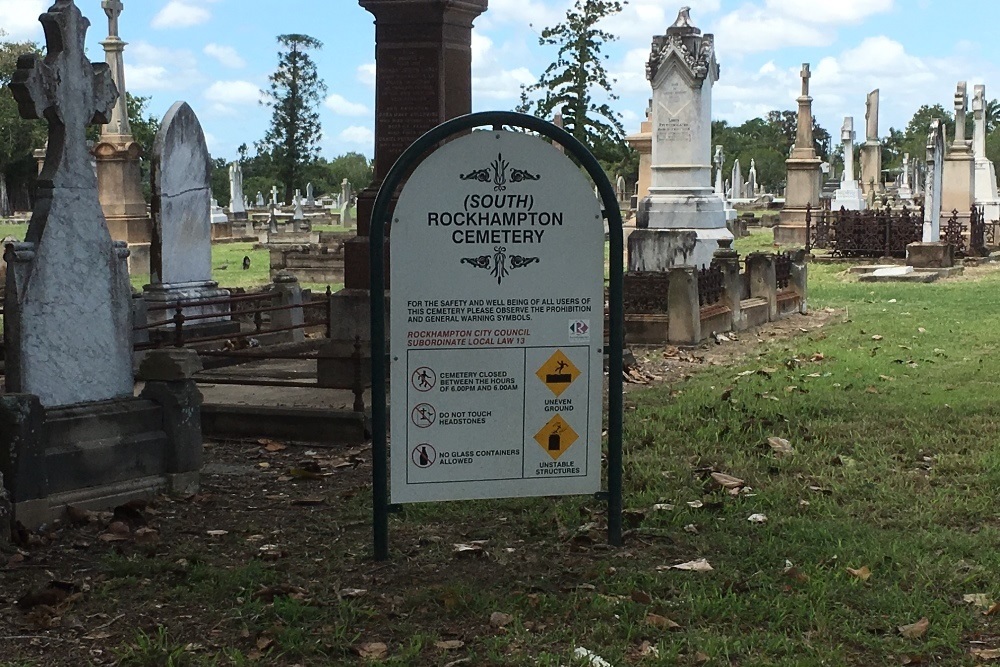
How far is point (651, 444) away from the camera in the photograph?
8000 mm

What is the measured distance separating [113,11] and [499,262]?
20735 mm

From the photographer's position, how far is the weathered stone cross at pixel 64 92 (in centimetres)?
659

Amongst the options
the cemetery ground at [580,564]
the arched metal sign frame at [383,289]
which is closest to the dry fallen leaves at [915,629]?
the cemetery ground at [580,564]

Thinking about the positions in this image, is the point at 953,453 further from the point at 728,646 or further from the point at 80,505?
the point at 80,505

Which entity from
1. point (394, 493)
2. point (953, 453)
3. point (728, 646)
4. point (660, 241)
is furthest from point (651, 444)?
point (660, 241)

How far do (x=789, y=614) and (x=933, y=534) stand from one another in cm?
138

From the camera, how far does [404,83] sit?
1064cm

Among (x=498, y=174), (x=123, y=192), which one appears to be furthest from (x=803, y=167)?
(x=498, y=174)

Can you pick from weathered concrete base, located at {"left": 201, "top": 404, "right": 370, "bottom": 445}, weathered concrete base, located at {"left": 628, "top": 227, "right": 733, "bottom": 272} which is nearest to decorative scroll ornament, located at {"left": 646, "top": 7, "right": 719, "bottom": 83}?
weathered concrete base, located at {"left": 628, "top": 227, "right": 733, "bottom": 272}

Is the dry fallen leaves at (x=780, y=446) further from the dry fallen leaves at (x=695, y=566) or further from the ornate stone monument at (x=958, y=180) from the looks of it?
the ornate stone monument at (x=958, y=180)

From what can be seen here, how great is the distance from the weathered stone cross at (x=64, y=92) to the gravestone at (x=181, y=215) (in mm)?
6638

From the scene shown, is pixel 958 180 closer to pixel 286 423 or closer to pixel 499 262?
pixel 286 423

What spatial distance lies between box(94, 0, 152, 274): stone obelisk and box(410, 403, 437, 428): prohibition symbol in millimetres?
19789

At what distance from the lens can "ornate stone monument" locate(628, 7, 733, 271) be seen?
19.9 metres
